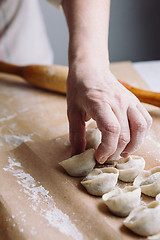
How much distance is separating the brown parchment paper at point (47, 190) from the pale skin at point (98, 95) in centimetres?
13

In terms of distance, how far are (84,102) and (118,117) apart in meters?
0.13

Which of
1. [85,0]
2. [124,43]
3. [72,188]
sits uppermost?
[85,0]

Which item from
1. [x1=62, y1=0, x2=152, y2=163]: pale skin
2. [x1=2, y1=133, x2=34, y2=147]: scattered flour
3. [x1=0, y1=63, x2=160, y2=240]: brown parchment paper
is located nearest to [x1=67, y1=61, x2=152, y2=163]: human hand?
[x1=62, y1=0, x2=152, y2=163]: pale skin

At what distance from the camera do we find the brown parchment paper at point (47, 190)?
2.70 ft

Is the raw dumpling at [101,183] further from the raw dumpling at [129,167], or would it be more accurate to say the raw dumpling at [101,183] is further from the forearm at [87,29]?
the forearm at [87,29]

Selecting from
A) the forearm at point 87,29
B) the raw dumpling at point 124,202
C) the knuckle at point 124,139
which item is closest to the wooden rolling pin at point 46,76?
the forearm at point 87,29

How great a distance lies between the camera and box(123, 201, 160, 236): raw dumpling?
77cm

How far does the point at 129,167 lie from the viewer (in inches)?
39.6

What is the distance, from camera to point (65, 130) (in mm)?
1349

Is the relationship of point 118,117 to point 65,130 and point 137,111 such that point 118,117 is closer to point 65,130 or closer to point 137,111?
point 137,111

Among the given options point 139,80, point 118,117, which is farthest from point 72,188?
point 139,80

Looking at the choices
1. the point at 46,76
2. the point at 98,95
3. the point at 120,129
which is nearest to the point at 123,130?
the point at 120,129

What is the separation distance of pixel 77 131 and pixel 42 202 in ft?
0.90

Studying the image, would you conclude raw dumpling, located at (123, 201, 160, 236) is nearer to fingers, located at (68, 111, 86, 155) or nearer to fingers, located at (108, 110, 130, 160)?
fingers, located at (108, 110, 130, 160)
